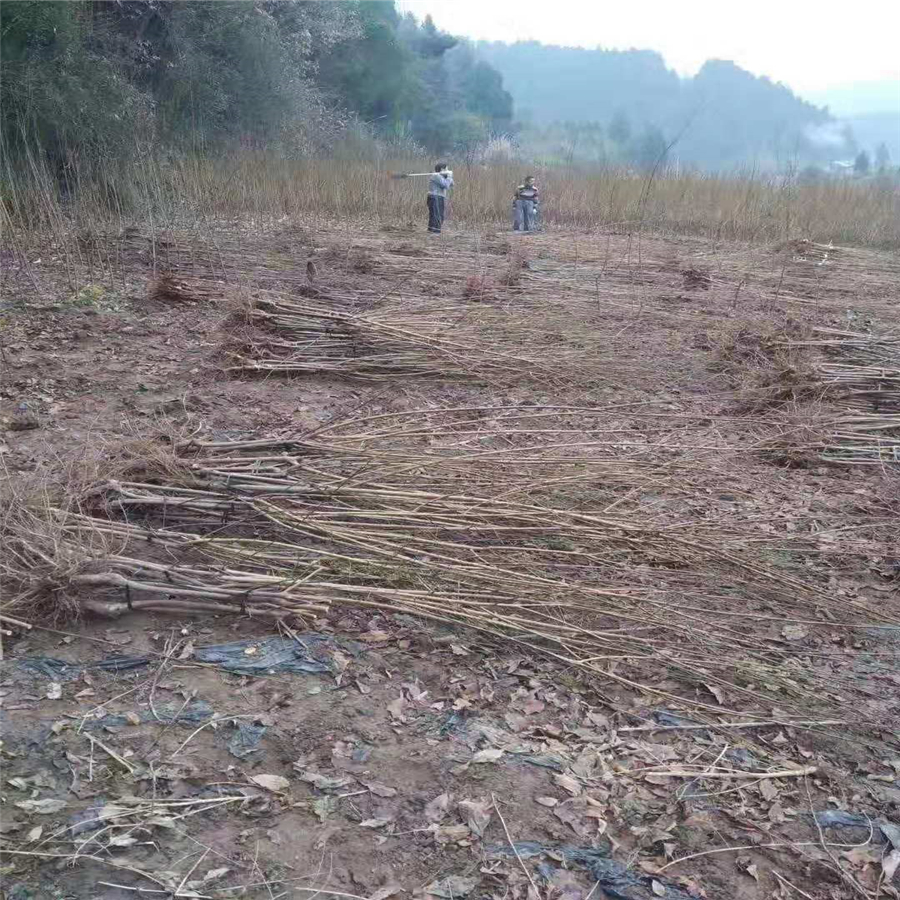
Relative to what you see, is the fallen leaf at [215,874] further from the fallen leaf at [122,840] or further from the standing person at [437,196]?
the standing person at [437,196]

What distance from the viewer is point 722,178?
11.0 meters

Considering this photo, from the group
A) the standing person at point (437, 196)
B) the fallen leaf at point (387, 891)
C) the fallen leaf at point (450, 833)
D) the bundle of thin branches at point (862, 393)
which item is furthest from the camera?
the standing person at point (437, 196)

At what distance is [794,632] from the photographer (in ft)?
7.23

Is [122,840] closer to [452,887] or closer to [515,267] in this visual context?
[452,887]

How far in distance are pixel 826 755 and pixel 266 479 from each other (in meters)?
1.69

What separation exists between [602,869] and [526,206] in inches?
335

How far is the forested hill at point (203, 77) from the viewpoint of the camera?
7426mm

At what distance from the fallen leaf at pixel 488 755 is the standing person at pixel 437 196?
24.1 feet

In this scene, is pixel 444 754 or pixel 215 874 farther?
pixel 444 754

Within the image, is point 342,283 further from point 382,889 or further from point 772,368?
point 382,889

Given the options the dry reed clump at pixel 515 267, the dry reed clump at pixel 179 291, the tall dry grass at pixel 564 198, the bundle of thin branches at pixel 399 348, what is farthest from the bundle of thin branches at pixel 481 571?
the tall dry grass at pixel 564 198

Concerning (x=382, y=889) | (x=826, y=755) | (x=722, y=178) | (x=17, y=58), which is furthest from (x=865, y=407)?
(x=722, y=178)

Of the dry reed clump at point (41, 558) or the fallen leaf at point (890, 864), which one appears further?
the dry reed clump at point (41, 558)

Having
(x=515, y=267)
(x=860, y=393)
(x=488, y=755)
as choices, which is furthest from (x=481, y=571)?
(x=515, y=267)
